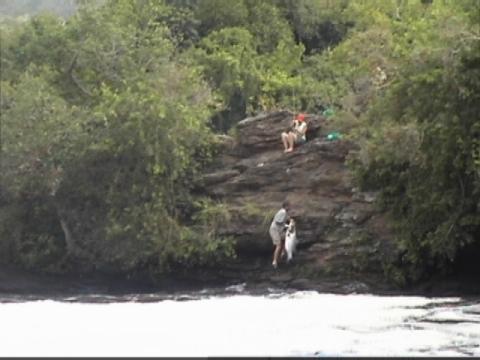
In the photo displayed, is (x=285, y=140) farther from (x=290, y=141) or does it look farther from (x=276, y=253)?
(x=276, y=253)

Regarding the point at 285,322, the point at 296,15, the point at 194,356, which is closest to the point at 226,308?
the point at 285,322

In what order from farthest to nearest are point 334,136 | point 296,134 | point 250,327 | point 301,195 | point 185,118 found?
point 185,118 < point 296,134 < point 334,136 < point 301,195 < point 250,327

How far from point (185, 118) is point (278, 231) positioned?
481cm

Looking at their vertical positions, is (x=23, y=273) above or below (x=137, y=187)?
below

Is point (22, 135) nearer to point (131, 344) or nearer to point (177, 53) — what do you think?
point (177, 53)

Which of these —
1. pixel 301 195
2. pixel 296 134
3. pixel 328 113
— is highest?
pixel 328 113

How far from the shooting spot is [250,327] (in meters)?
18.6

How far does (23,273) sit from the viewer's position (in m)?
33.8

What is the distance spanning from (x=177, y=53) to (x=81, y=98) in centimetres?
412

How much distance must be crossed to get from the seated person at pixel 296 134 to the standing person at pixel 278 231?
2514 mm

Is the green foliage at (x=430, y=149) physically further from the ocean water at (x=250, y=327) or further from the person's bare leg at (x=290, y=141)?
the person's bare leg at (x=290, y=141)

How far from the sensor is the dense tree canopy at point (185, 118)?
84.2ft

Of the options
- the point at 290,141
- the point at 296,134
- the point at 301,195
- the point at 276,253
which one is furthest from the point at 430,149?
the point at 290,141

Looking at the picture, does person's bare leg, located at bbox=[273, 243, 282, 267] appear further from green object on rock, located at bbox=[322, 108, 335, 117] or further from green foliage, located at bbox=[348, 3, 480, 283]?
green object on rock, located at bbox=[322, 108, 335, 117]
